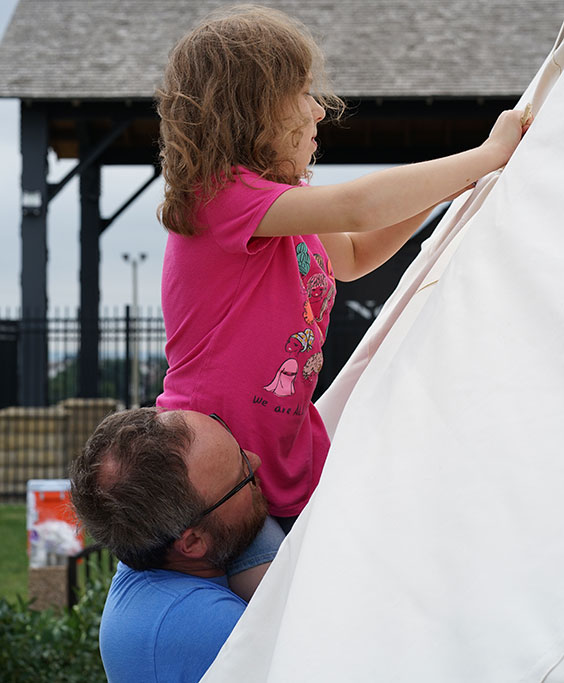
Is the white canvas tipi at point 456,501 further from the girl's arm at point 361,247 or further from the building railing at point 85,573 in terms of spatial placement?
the building railing at point 85,573

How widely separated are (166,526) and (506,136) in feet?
3.02

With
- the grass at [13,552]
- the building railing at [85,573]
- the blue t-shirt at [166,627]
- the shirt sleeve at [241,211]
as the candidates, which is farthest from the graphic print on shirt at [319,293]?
the grass at [13,552]

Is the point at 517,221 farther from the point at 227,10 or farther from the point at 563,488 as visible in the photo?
the point at 227,10

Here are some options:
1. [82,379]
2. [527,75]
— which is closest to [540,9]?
[527,75]

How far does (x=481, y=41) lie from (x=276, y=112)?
1213cm

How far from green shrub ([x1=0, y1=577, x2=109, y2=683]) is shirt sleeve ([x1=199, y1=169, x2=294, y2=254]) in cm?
228

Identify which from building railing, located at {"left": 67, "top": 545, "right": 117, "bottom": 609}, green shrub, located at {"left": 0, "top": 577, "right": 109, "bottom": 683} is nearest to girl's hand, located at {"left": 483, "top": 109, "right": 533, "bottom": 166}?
green shrub, located at {"left": 0, "top": 577, "right": 109, "bottom": 683}

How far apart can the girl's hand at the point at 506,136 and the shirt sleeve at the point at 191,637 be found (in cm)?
93

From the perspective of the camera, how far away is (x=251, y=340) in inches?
66.2

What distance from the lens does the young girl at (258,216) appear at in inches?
60.4

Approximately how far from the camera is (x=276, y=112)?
64.9 inches

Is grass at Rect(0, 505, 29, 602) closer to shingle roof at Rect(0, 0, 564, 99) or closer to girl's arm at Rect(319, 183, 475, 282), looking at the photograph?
girl's arm at Rect(319, 183, 475, 282)

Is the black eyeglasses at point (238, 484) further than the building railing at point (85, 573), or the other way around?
the building railing at point (85, 573)

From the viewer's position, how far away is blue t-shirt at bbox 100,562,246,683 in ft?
4.73
